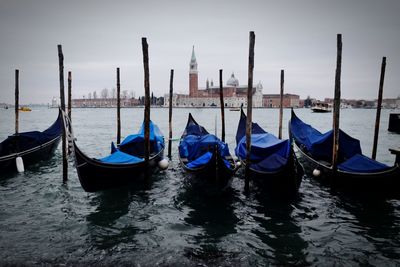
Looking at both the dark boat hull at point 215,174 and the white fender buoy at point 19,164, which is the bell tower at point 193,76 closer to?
the white fender buoy at point 19,164

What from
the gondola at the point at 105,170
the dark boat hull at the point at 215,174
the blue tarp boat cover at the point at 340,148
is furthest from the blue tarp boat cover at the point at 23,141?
the blue tarp boat cover at the point at 340,148

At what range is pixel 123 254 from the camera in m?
3.74

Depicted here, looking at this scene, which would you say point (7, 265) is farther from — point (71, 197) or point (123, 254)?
point (71, 197)

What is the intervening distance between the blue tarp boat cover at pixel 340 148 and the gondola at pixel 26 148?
24.9 feet

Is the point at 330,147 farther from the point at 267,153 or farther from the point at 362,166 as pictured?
the point at 267,153

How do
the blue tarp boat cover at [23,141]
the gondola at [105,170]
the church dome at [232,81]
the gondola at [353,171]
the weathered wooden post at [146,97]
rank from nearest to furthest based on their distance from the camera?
the gondola at [105,170]
the gondola at [353,171]
the weathered wooden post at [146,97]
the blue tarp boat cover at [23,141]
the church dome at [232,81]

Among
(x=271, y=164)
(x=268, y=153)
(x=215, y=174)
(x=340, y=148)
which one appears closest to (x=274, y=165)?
(x=271, y=164)

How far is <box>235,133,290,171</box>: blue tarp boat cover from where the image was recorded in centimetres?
604

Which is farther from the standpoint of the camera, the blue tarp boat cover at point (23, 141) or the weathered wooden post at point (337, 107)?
the blue tarp boat cover at point (23, 141)

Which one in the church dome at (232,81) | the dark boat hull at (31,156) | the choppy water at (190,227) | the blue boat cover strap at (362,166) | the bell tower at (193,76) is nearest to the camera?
the choppy water at (190,227)

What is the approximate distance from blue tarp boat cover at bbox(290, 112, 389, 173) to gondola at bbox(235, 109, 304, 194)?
3.87 feet

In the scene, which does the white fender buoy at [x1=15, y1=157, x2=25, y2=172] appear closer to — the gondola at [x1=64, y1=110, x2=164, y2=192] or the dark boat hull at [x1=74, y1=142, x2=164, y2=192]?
the gondola at [x1=64, y1=110, x2=164, y2=192]

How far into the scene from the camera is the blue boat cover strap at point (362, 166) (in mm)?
5633

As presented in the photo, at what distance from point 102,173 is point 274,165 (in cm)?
333
